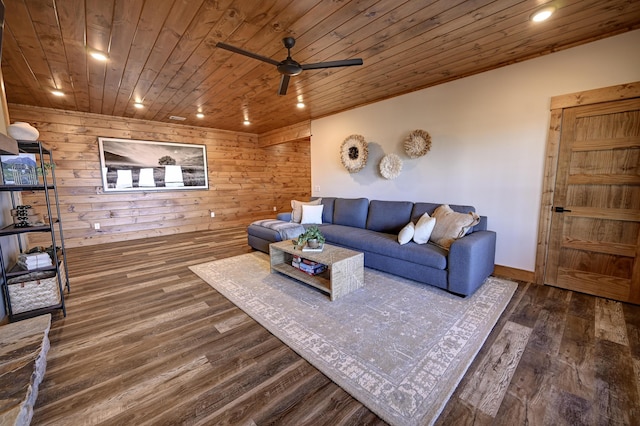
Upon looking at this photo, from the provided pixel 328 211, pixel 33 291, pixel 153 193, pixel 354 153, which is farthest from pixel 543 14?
pixel 153 193

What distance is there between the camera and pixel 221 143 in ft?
20.7

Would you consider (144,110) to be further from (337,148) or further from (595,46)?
(595,46)

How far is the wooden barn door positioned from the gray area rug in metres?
0.69

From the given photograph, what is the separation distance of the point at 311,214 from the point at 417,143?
2.06 metres

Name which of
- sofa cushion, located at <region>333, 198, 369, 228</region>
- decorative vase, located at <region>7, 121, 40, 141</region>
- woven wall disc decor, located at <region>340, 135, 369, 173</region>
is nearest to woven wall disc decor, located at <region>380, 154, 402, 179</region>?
woven wall disc decor, located at <region>340, 135, 369, 173</region>

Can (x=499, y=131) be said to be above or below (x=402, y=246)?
above

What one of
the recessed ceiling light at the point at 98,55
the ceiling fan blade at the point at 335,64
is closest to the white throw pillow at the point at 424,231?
the ceiling fan blade at the point at 335,64

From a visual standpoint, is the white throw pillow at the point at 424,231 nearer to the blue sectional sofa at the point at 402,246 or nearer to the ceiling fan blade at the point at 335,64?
the blue sectional sofa at the point at 402,246

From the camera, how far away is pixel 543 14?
6.53 ft

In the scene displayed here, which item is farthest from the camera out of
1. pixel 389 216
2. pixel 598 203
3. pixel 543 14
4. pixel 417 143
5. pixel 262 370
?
pixel 389 216

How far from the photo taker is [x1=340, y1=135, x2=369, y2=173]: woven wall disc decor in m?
4.42

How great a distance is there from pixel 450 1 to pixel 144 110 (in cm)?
487

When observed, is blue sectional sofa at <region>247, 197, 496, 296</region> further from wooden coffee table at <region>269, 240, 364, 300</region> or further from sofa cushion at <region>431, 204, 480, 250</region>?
wooden coffee table at <region>269, 240, 364, 300</region>

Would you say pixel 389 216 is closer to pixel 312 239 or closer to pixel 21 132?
pixel 312 239
